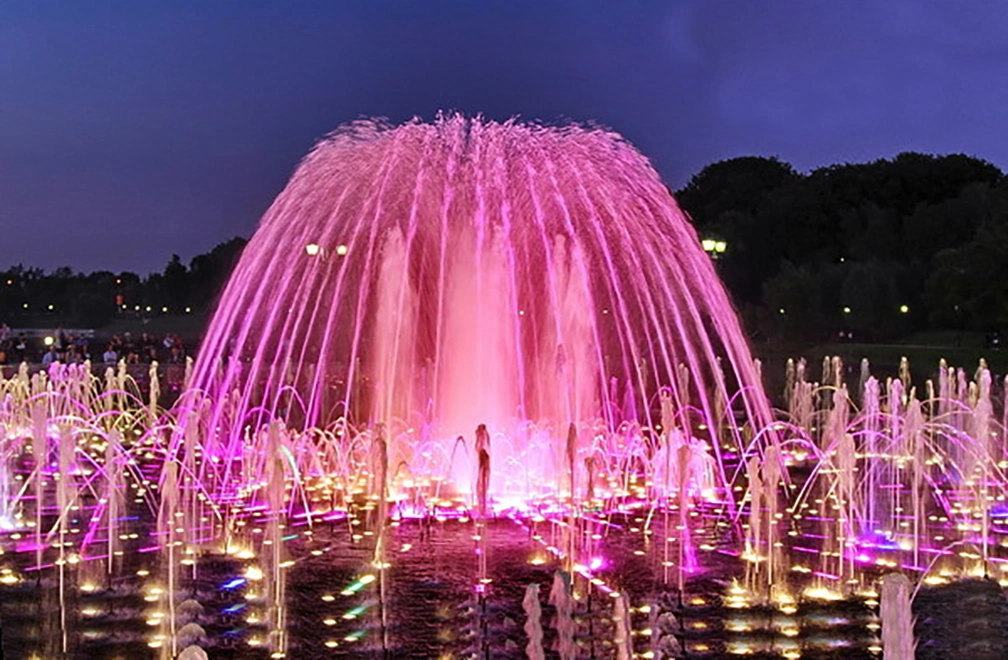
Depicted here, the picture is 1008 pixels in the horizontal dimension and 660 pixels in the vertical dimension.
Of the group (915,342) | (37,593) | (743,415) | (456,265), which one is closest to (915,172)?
(915,342)

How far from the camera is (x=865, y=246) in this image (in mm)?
60438

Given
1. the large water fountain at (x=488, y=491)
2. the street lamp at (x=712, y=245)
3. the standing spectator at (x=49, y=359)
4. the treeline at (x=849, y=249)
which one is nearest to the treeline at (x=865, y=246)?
the treeline at (x=849, y=249)

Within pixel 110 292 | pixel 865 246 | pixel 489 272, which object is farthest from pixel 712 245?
pixel 110 292

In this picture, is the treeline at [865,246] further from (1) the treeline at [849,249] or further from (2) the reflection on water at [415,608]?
(2) the reflection on water at [415,608]

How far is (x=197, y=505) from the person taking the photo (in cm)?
1505

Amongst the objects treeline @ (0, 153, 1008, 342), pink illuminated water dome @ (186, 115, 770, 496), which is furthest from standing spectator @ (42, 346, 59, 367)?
treeline @ (0, 153, 1008, 342)

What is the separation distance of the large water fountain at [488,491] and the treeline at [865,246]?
15903 millimetres

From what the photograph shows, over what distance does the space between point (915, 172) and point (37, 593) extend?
6706 centimetres

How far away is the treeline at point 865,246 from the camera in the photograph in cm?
4259

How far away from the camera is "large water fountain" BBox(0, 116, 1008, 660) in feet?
30.6

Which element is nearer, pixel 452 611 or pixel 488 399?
pixel 452 611

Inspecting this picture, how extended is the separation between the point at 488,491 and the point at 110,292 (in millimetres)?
111901

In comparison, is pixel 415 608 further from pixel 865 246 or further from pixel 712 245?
pixel 865 246

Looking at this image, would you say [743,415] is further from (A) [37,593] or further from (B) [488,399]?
(A) [37,593]
